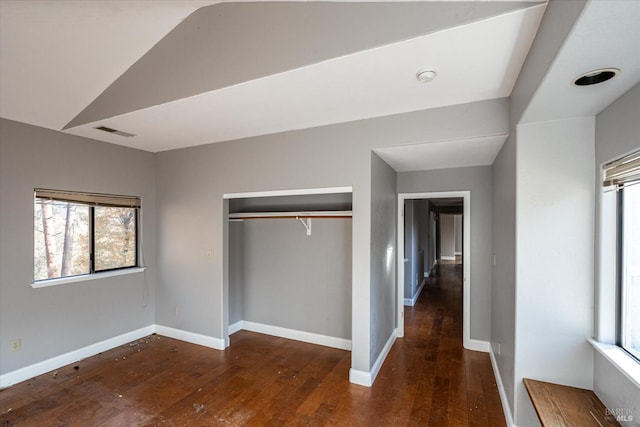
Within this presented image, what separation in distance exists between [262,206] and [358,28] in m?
2.84

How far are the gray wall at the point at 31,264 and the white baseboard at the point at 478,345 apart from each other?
14.3 feet

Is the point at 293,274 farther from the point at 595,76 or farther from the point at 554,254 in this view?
the point at 595,76

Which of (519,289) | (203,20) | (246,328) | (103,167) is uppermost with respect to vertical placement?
(203,20)

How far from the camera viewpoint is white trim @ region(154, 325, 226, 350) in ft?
12.3

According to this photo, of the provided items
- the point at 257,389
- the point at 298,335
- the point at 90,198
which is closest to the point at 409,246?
the point at 298,335

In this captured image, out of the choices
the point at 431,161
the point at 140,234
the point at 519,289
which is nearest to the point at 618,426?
the point at 519,289

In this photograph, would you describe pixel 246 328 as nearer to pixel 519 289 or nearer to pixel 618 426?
pixel 519 289

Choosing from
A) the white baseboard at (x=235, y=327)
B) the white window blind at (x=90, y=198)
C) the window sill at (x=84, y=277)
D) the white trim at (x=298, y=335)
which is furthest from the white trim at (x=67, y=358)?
the white window blind at (x=90, y=198)

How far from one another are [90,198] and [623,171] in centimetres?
491

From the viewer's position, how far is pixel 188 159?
4012 millimetres

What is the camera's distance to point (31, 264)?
3.10m

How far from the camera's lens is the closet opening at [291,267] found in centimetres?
372

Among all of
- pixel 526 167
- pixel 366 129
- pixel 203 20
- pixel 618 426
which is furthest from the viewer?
pixel 366 129

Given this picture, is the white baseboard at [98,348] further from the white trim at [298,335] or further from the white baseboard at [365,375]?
the white baseboard at [365,375]
